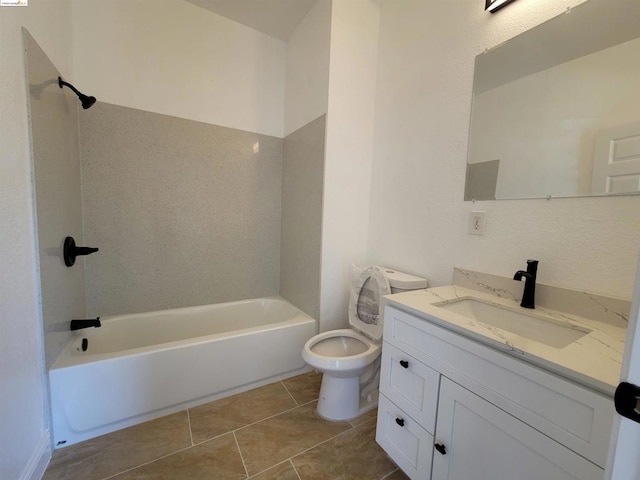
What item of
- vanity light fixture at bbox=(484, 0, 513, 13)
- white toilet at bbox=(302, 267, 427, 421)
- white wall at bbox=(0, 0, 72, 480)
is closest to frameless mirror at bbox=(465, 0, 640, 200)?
vanity light fixture at bbox=(484, 0, 513, 13)

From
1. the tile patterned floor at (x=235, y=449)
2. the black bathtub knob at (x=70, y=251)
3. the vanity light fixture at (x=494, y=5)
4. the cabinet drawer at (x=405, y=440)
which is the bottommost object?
the tile patterned floor at (x=235, y=449)

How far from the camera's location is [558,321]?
92 cm

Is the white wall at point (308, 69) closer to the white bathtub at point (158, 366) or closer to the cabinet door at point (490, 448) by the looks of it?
the white bathtub at point (158, 366)

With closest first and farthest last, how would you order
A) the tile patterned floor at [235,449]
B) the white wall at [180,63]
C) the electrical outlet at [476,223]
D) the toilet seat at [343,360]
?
the tile patterned floor at [235,449] → the electrical outlet at [476,223] → the toilet seat at [343,360] → the white wall at [180,63]

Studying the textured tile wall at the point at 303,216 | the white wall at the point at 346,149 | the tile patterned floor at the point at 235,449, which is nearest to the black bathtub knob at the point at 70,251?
the tile patterned floor at the point at 235,449

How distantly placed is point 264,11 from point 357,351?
2.57 meters

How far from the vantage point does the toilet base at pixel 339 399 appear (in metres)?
1.50

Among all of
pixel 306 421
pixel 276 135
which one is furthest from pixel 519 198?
pixel 276 135

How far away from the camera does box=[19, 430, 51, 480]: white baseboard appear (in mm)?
1054

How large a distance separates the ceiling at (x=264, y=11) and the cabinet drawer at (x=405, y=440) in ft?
8.62

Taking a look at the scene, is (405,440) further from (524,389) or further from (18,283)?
(18,283)

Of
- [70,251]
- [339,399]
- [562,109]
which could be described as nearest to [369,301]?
[339,399]

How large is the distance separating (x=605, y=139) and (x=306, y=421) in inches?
73.6

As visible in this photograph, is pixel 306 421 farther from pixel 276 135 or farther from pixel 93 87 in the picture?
pixel 93 87
